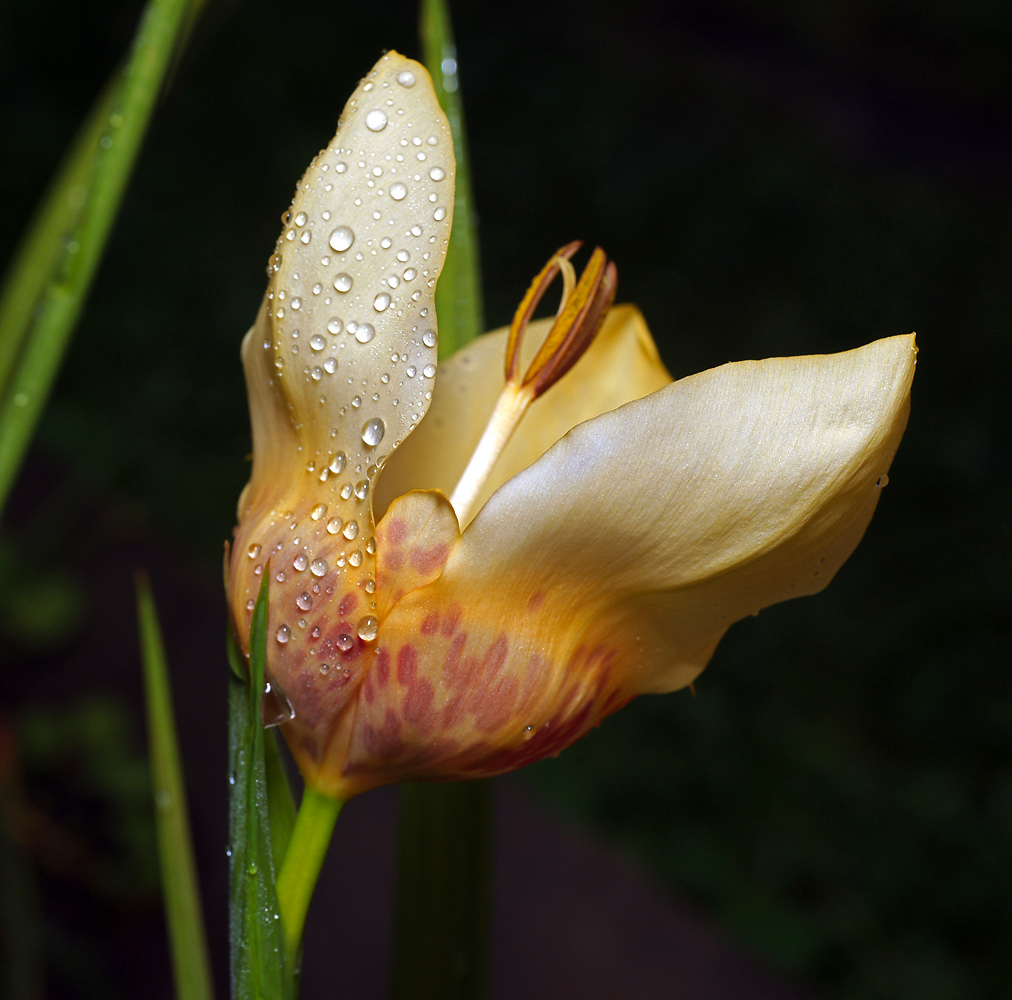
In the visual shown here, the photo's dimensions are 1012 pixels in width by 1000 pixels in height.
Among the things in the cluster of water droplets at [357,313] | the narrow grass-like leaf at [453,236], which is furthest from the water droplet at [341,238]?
the narrow grass-like leaf at [453,236]

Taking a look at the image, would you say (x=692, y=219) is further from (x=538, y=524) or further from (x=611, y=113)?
(x=538, y=524)

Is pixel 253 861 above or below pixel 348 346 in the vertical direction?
below

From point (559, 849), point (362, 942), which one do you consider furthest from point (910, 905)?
point (362, 942)

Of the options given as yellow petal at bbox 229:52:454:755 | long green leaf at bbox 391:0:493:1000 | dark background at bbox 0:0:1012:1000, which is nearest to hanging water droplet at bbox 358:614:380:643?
yellow petal at bbox 229:52:454:755

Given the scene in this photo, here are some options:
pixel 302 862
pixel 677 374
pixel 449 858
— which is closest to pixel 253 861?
pixel 302 862

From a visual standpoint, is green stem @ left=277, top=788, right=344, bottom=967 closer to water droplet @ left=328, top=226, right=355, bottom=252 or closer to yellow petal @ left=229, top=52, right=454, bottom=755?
yellow petal @ left=229, top=52, right=454, bottom=755

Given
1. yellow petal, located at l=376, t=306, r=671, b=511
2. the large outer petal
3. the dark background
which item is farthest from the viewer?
the dark background

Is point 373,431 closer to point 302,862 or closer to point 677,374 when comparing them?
point 302,862
